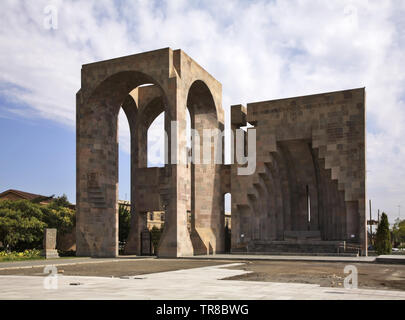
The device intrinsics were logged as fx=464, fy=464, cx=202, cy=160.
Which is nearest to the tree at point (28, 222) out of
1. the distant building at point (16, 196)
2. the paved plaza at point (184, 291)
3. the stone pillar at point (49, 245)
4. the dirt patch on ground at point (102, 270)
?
the distant building at point (16, 196)

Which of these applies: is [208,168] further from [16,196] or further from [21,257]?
[16,196]

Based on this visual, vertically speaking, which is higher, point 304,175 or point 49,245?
point 304,175

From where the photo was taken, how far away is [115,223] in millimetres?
34562

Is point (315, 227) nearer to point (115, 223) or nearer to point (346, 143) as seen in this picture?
point (346, 143)

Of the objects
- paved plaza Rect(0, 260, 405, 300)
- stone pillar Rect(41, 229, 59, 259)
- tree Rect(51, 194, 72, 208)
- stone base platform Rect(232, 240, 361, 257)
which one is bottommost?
stone base platform Rect(232, 240, 361, 257)

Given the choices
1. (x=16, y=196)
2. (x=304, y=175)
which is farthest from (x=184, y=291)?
(x=16, y=196)

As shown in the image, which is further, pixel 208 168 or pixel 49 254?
pixel 208 168

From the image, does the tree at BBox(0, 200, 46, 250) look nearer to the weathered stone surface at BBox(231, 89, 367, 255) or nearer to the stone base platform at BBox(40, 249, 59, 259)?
the stone base platform at BBox(40, 249, 59, 259)

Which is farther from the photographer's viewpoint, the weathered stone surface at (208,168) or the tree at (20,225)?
the tree at (20,225)

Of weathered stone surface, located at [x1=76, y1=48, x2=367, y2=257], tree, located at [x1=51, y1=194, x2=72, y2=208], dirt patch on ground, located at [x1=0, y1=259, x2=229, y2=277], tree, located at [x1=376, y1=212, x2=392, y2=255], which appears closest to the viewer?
dirt patch on ground, located at [x1=0, y1=259, x2=229, y2=277]

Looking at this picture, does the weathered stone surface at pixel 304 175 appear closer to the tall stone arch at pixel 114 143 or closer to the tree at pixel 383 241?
the tree at pixel 383 241

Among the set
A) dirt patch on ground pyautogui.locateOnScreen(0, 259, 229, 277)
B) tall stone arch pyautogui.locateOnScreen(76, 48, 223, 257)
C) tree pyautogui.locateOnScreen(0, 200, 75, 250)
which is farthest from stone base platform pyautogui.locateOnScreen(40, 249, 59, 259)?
tree pyautogui.locateOnScreen(0, 200, 75, 250)

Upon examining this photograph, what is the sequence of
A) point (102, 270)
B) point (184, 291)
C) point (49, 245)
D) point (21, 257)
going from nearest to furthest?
point (184, 291) → point (102, 270) → point (21, 257) → point (49, 245)

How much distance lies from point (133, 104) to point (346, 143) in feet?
58.9
